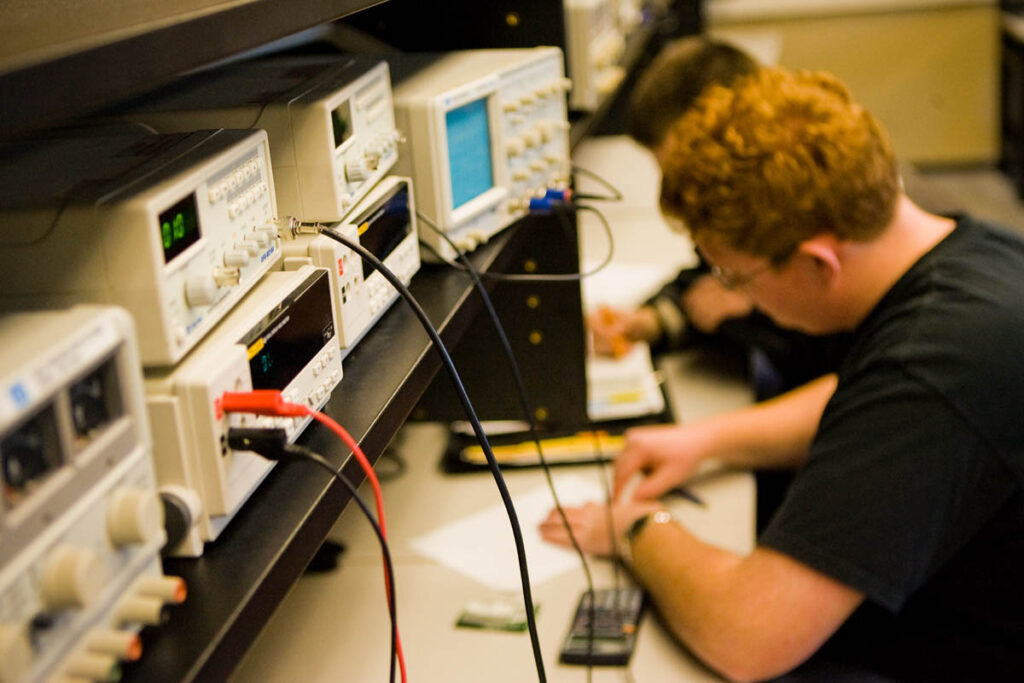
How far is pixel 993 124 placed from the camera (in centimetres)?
574

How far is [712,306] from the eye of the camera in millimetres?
2094

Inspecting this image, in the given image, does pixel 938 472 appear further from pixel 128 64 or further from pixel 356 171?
pixel 128 64

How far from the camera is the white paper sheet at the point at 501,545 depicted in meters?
1.43

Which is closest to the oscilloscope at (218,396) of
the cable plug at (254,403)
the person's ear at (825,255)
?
the cable plug at (254,403)

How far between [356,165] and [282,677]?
624 millimetres

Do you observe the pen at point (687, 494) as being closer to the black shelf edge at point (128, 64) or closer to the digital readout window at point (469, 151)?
the digital readout window at point (469, 151)

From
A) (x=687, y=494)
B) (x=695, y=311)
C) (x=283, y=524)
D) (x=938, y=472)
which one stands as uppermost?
(x=283, y=524)

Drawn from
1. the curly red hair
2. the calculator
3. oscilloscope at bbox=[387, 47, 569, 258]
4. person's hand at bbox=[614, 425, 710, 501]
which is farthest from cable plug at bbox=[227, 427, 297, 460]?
person's hand at bbox=[614, 425, 710, 501]

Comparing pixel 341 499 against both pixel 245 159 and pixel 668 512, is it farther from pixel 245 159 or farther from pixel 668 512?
pixel 668 512

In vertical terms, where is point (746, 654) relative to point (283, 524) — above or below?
below

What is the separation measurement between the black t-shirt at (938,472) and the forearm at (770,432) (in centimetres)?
39

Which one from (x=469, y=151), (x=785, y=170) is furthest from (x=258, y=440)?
(x=785, y=170)

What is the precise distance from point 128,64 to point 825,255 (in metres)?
1.04

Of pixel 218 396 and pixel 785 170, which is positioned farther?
pixel 785 170
